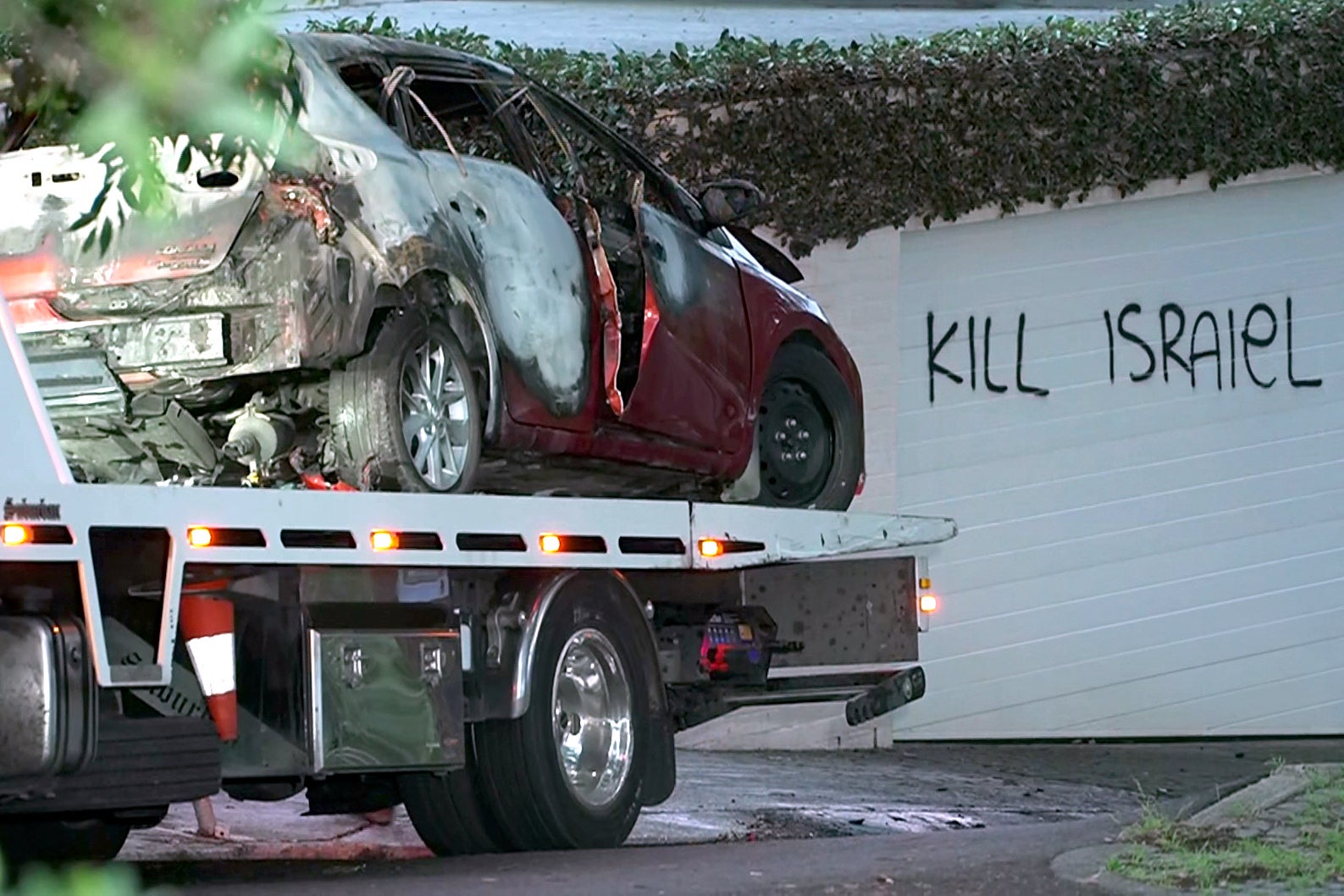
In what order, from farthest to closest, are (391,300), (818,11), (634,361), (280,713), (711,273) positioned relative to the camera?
(818,11) → (711,273) → (634,361) → (391,300) → (280,713)

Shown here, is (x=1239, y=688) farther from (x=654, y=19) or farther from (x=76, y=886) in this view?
(x=76, y=886)

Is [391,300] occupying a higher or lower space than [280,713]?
higher

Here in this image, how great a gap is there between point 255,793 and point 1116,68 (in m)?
8.64

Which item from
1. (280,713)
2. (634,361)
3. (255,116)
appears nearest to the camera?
(255,116)

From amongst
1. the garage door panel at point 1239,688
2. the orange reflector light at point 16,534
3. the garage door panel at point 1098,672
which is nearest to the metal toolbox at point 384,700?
the orange reflector light at point 16,534

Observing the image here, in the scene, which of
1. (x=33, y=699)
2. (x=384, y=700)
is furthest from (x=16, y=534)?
(x=384, y=700)

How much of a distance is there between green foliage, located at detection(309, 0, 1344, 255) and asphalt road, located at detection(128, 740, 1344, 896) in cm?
321

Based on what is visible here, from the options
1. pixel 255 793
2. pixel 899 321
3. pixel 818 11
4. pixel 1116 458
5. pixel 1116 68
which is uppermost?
pixel 818 11

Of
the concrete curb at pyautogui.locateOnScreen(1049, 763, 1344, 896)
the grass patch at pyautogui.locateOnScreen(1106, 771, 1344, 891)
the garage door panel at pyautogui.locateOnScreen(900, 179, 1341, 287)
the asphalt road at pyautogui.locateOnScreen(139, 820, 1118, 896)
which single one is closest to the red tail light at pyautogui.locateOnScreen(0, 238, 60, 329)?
the asphalt road at pyautogui.locateOnScreen(139, 820, 1118, 896)

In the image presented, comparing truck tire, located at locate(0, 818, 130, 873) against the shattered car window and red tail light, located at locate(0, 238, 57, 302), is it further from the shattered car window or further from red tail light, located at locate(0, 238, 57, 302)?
the shattered car window

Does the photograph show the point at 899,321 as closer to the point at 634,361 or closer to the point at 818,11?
the point at 818,11

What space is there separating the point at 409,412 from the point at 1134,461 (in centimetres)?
808

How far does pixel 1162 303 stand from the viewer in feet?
48.3

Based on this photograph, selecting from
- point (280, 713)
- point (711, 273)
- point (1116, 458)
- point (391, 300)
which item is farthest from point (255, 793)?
point (1116, 458)
